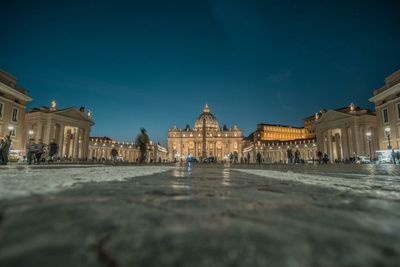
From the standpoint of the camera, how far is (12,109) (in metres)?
39.5

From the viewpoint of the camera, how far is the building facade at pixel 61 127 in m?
53.1

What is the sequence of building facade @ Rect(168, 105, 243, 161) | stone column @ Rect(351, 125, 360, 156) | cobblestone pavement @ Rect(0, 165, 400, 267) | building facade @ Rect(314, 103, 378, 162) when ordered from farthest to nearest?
building facade @ Rect(168, 105, 243, 161) → building facade @ Rect(314, 103, 378, 162) → stone column @ Rect(351, 125, 360, 156) → cobblestone pavement @ Rect(0, 165, 400, 267)

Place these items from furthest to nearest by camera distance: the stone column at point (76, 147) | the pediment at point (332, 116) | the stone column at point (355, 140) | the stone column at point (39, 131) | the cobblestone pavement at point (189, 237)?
the stone column at point (76, 147)
the pediment at point (332, 116)
the stone column at point (355, 140)
the stone column at point (39, 131)
the cobblestone pavement at point (189, 237)

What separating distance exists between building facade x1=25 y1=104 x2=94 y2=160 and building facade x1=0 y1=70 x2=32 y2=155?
622 centimetres

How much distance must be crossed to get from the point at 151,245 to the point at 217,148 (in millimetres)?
126717

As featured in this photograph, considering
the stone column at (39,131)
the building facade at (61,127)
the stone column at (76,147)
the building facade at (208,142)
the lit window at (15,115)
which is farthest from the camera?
the building facade at (208,142)

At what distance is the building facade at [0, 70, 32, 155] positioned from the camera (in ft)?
122

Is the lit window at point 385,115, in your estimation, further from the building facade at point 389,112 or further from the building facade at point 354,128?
the building facade at point 354,128

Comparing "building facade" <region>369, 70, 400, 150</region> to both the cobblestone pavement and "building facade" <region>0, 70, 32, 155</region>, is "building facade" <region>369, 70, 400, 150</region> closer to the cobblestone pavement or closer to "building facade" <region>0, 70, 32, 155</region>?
the cobblestone pavement

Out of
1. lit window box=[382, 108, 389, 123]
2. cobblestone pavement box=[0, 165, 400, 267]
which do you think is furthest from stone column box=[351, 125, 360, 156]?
cobblestone pavement box=[0, 165, 400, 267]

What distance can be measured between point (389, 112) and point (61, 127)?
7039 centimetres

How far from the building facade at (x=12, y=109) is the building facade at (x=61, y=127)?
6.22 metres

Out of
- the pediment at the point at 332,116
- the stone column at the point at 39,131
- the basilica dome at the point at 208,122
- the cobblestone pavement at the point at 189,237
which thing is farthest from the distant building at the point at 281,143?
the cobblestone pavement at the point at 189,237

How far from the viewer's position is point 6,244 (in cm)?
73
